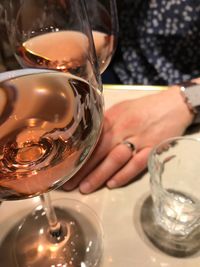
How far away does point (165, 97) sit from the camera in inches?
26.4

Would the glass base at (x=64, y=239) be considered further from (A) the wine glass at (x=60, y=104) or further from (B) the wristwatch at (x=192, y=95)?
(B) the wristwatch at (x=192, y=95)

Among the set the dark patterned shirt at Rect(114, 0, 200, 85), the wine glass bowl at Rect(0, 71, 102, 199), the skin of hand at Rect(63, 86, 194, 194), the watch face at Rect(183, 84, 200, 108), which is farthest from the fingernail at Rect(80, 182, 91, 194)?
the dark patterned shirt at Rect(114, 0, 200, 85)

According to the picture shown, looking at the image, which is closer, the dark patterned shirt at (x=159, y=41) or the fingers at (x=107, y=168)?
the fingers at (x=107, y=168)

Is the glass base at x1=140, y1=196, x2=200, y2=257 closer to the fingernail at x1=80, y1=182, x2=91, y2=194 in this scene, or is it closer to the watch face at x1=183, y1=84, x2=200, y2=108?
the fingernail at x1=80, y1=182, x2=91, y2=194

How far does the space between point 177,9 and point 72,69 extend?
19.2 inches

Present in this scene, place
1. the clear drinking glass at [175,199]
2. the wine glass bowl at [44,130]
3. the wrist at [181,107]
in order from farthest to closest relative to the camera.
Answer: the wrist at [181,107]
the clear drinking glass at [175,199]
the wine glass bowl at [44,130]

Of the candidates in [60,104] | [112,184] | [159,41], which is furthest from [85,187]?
[159,41]

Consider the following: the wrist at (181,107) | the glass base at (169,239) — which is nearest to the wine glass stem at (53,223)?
the glass base at (169,239)

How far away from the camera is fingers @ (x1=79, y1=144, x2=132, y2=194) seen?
551 millimetres

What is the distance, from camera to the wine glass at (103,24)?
0.56 m

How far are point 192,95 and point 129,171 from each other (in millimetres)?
183

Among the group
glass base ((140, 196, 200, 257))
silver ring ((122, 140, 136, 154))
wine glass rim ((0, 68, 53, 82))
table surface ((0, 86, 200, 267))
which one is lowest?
glass base ((140, 196, 200, 257))

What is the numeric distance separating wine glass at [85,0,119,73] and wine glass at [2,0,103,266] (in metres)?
0.06

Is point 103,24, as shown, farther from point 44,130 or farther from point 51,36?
point 44,130
